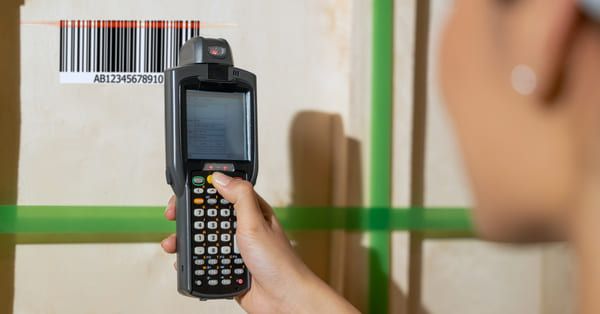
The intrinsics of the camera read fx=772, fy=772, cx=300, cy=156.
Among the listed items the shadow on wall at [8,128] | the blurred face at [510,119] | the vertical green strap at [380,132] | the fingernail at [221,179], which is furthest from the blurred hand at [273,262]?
the blurred face at [510,119]

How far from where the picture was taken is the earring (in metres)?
0.31

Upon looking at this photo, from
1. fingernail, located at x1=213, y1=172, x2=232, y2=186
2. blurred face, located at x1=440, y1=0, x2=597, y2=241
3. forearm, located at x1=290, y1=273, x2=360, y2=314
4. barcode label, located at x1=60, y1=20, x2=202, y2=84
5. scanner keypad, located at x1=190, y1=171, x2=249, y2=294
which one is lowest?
forearm, located at x1=290, y1=273, x2=360, y2=314

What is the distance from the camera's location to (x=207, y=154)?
2.97 ft

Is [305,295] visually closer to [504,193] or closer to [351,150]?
[351,150]

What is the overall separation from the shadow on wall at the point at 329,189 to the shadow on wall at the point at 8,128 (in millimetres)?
360

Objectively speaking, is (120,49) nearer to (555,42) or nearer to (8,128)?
(8,128)

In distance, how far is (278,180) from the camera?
105 cm

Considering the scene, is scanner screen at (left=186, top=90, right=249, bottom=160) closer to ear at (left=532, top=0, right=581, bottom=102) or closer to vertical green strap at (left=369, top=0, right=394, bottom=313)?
vertical green strap at (left=369, top=0, right=394, bottom=313)

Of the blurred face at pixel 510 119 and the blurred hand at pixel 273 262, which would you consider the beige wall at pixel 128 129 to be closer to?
the blurred hand at pixel 273 262

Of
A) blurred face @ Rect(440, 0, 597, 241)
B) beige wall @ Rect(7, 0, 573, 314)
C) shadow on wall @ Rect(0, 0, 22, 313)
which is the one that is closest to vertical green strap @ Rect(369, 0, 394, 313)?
beige wall @ Rect(7, 0, 573, 314)

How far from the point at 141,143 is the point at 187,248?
0.20 meters

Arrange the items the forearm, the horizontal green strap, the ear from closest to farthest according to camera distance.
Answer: the ear
the forearm
the horizontal green strap

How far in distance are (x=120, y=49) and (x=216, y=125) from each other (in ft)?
0.64

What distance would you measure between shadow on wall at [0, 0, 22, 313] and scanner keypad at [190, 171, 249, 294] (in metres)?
0.26
